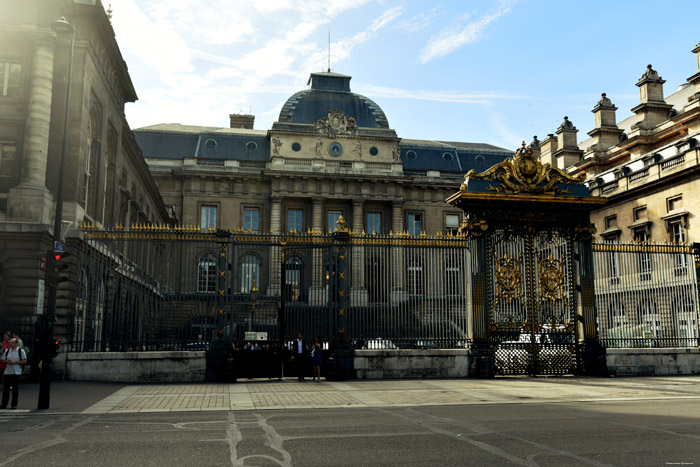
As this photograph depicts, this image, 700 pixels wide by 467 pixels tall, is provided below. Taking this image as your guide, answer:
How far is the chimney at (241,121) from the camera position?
224 feet

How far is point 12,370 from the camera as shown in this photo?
1259 centimetres

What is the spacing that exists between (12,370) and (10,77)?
13.0 m

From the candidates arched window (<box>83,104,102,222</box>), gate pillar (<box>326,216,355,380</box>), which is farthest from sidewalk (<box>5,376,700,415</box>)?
arched window (<box>83,104,102,222</box>)

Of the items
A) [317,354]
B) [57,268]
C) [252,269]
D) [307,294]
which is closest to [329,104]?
[252,269]

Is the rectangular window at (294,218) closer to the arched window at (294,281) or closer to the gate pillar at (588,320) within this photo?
the arched window at (294,281)

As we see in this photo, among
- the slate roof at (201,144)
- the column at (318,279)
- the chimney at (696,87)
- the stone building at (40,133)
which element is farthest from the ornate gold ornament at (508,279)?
the slate roof at (201,144)

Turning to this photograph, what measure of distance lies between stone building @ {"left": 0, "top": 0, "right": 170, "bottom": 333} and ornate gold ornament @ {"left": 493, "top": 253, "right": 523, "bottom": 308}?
1270cm

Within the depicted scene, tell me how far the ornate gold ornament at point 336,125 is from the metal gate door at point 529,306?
3877cm

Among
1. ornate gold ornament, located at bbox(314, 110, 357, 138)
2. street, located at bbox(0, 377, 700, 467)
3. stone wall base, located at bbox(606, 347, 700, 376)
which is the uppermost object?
ornate gold ornament, located at bbox(314, 110, 357, 138)

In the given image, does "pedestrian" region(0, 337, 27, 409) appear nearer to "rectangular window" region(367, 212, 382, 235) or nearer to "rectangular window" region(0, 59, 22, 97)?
"rectangular window" region(0, 59, 22, 97)

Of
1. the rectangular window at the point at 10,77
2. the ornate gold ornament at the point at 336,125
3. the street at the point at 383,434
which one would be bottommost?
the street at the point at 383,434

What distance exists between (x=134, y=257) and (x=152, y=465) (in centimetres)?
1245

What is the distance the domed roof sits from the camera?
190ft

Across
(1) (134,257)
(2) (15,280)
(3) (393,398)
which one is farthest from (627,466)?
(2) (15,280)
